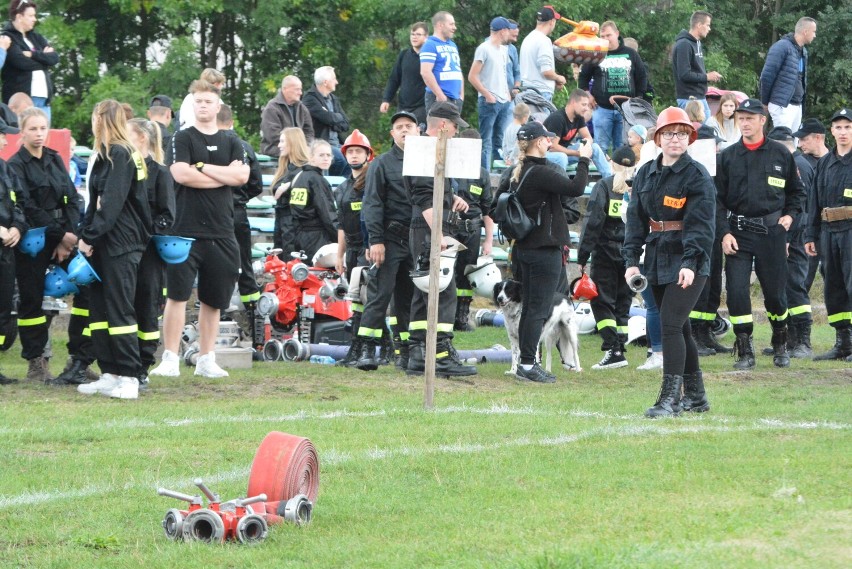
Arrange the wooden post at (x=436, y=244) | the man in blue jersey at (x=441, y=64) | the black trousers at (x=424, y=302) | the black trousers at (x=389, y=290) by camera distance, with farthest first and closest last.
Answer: the man in blue jersey at (x=441, y=64) → the black trousers at (x=389, y=290) → the black trousers at (x=424, y=302) → the wooden post at (x=436, y=244)

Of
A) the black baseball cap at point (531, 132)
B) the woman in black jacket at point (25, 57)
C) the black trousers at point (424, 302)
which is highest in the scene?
the woman in black jacket at point (25, 57)

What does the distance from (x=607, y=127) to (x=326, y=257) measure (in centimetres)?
711

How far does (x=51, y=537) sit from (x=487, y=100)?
1433 centimetres

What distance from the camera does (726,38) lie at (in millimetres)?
28391

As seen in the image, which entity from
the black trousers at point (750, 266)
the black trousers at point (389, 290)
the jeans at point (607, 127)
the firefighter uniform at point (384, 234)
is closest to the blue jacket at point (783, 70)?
the jeans at point (607, 127)

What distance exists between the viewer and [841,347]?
601 inches

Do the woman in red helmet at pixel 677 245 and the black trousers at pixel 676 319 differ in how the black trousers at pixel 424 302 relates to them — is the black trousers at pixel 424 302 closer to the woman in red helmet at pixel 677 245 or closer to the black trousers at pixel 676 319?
the woman in red helmet at pixel 677 245

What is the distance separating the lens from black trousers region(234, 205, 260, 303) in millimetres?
15398

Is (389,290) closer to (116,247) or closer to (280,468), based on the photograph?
(116,247)

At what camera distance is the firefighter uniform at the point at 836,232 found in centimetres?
1477

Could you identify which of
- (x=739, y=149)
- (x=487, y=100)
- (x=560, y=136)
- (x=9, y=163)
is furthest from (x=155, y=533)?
(x=487, y=100)

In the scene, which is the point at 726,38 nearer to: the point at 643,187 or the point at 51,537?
the point at 643,187

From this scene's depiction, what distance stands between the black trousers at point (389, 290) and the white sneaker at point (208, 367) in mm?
1472

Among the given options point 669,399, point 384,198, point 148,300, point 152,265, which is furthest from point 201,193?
point 669,399
